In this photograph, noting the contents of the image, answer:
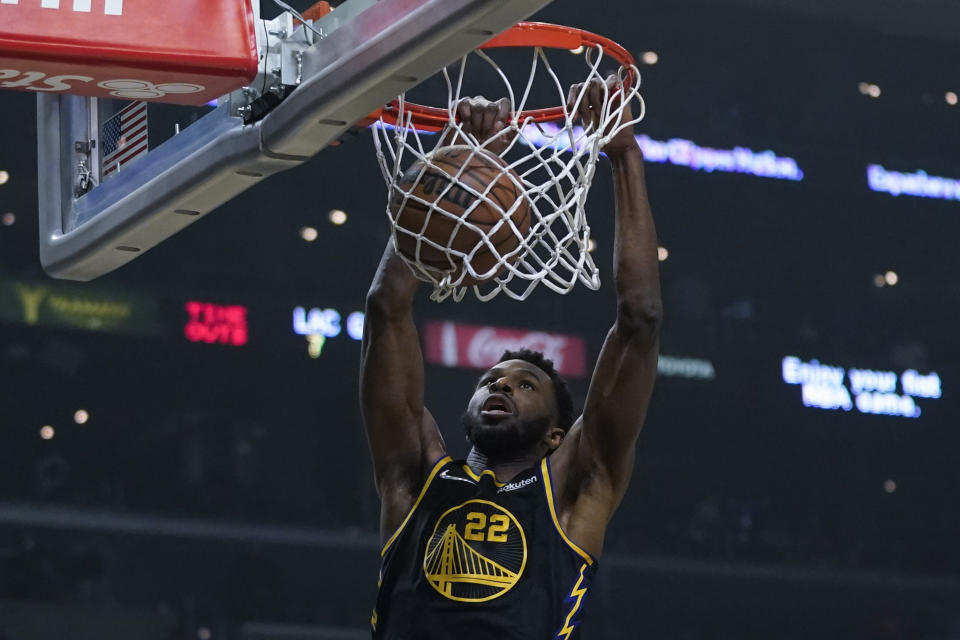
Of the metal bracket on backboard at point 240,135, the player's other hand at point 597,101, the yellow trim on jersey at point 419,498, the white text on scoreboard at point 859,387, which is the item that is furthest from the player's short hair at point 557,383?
the white text on scoreboard at point 859,387

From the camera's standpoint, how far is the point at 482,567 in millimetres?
2900

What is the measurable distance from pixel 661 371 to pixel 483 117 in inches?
159

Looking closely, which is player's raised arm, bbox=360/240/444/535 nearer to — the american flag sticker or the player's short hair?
→ the player's short hair

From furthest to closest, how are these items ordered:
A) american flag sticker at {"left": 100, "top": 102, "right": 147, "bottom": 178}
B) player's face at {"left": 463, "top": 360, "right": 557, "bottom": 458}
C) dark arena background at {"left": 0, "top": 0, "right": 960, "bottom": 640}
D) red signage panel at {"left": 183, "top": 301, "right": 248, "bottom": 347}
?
red signage panel at {"left": 183, "top": 301, "right": 248, "bottom": 347} → dark arena background at {"left": 0, "top": 0, "right": 960, "bottom": 640} → player's face at {"left": 463, "top": 360, "right": 557, "bottom": 458} → american flag sticker at {"left": 100, "top": 102, "right": 147, "bottom": 178}

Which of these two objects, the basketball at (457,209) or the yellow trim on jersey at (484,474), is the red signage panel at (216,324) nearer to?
the yellow trim on jersey at (484,474)

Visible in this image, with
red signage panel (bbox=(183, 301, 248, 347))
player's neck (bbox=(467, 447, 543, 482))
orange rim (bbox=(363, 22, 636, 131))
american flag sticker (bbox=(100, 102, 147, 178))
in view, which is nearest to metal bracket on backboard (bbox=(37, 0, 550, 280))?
american flag sticker (bbox=(100, 102, 147, 178))

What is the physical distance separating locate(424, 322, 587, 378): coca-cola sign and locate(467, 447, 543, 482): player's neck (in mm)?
3192

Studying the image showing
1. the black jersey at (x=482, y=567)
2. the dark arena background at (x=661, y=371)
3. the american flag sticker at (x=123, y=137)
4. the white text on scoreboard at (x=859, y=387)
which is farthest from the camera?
the white text on scoreboard at (x=859, y=387)

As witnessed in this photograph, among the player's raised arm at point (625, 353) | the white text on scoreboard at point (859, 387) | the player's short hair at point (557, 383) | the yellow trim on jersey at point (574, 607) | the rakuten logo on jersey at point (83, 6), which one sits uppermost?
the rakuten logo on jersey at point (83, 6)

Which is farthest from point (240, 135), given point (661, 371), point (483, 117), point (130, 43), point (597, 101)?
point (661, 371)

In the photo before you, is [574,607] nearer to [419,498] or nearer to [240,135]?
[419,498]

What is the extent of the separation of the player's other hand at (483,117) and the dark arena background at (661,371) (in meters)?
3.28

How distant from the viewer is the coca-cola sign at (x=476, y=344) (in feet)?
20.9

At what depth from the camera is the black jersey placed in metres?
2.87
